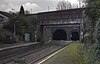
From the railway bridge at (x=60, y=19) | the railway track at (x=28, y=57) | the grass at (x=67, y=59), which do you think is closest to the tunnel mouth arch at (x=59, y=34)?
the railway bridge at (x=60, y=19)

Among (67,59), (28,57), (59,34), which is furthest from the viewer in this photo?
(59,34)

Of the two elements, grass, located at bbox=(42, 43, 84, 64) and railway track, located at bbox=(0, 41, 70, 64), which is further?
railway track, located at bbox=(0, 41, 70, 64)

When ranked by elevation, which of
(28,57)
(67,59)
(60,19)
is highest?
(60,19)

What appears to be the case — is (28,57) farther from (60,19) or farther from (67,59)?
(60,19)

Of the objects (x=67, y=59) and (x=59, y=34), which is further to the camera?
(x=59, y=34)

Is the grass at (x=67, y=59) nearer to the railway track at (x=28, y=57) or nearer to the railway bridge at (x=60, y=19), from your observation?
the railway track at (x=28, y=57)

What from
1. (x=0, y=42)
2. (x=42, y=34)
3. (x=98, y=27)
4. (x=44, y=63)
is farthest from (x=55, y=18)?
(x=98, y=27)

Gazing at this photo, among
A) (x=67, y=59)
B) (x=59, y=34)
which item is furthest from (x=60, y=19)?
(x=59, y=34)

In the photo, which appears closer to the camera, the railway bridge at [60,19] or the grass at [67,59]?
the grass at [67,59]

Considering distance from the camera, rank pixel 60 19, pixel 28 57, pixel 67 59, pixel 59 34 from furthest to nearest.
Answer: pixel 59 34 < pixel 60 19 < pixel 28 57 < pixel 67 59

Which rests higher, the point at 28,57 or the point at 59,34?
the point at 59,34

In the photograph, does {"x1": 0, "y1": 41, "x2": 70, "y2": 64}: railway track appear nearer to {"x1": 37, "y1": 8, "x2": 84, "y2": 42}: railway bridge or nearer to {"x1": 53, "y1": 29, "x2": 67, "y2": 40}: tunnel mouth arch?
{"x1": 37, "y1": 8, "x2": 84, "y2": 42}: railway bridge

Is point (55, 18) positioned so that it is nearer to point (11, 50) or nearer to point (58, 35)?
point (11, 50)

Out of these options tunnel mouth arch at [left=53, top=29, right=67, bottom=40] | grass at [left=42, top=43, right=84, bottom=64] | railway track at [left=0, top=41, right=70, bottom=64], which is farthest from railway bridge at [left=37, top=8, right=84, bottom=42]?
tunnel mouth arch at [left=53, top=29, right=67, bottom=40]
